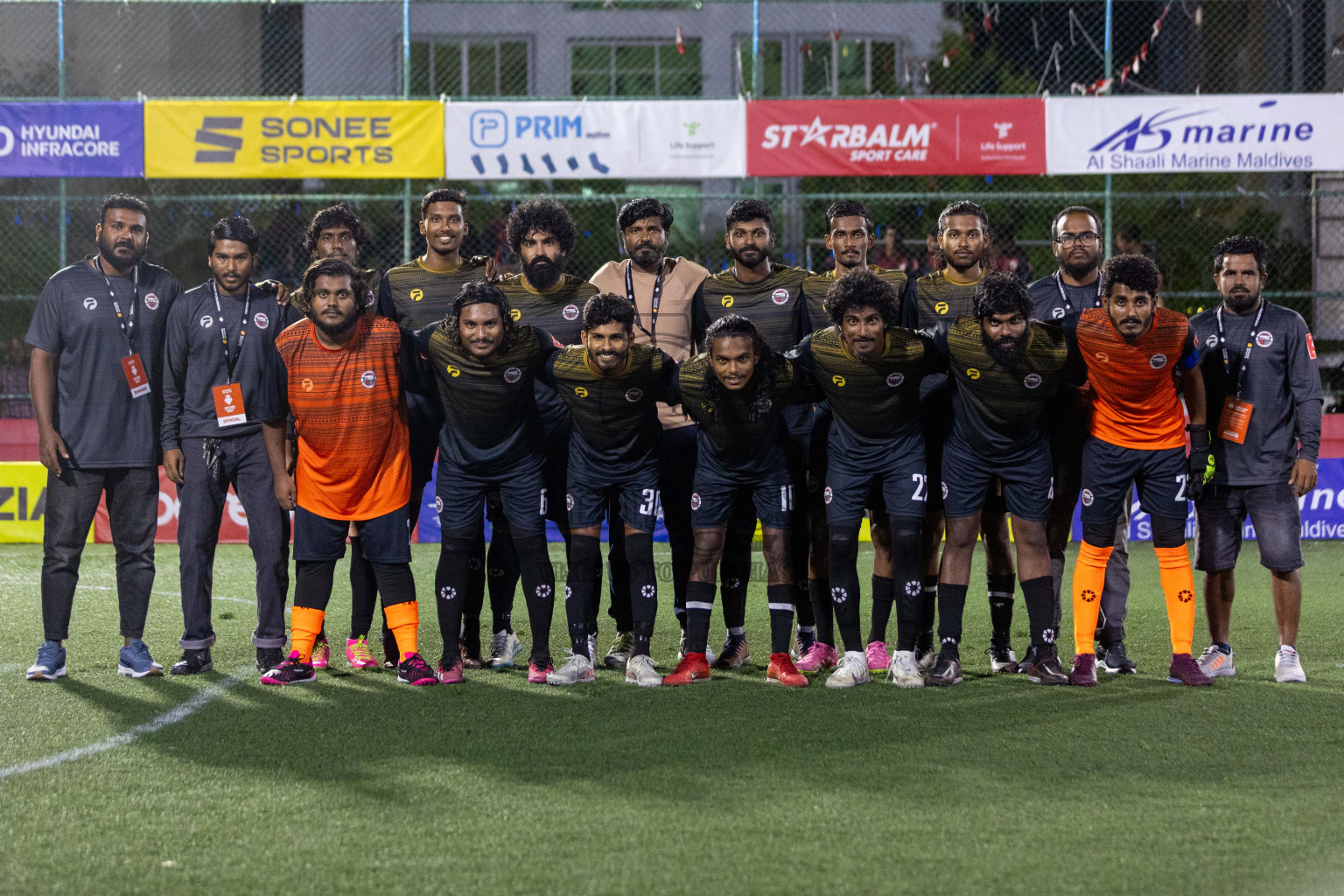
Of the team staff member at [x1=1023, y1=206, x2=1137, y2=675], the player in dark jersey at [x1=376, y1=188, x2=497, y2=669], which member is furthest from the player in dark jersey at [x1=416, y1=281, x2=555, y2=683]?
the team staff member at [x1=1023, y1=206, x2=1137, y2=675]

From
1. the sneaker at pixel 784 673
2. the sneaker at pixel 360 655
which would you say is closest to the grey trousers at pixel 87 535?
the sneaker at pixel 360 655

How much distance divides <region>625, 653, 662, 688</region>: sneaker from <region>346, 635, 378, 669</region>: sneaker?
4.08ft

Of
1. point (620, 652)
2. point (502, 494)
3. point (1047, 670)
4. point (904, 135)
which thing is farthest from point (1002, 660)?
point (904, 135)

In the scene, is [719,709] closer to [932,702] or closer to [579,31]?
[932,702]

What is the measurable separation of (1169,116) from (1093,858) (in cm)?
1106

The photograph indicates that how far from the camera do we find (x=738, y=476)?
5.89m

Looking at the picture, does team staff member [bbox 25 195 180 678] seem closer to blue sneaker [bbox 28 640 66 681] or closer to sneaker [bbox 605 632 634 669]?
blue sneaker [bbox 28 640 66 681]

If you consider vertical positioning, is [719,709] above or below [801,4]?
below

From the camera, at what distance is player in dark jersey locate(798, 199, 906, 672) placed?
611 centimetres

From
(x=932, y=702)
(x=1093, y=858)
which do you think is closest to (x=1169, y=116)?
(x=932, y=702)

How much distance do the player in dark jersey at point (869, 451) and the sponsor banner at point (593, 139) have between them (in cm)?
748

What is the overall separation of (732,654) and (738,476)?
925 mm

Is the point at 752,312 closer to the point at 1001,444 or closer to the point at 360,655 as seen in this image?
the point at 1001,444

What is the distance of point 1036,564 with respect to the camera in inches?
229
